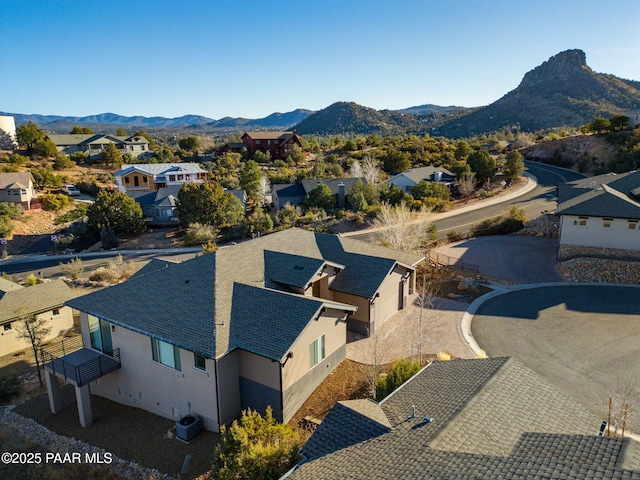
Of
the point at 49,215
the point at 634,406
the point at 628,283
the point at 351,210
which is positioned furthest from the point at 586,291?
the point at 49,215

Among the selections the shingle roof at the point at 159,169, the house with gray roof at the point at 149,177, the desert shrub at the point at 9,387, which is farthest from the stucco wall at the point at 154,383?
the shingle roof at the point at 159,169

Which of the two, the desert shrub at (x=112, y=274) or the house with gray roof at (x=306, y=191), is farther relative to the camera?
the house with gray roof at (x=306, y=191)

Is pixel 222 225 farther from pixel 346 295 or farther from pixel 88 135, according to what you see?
pixel 88 135

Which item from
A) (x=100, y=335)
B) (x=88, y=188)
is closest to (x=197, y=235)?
(x=100, y=335)

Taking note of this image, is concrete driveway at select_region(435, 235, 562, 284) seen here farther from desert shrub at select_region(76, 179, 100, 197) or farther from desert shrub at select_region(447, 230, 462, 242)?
desert shrub at select_region(76, 179, 100, 197)

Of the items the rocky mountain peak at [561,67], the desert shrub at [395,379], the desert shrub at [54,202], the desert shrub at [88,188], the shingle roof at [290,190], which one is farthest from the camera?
the rocky mountain peak at [561,67]

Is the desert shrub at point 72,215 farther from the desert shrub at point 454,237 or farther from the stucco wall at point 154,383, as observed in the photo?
the desert shrub at point 454,237

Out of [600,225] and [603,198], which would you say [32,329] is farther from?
[603,198]
